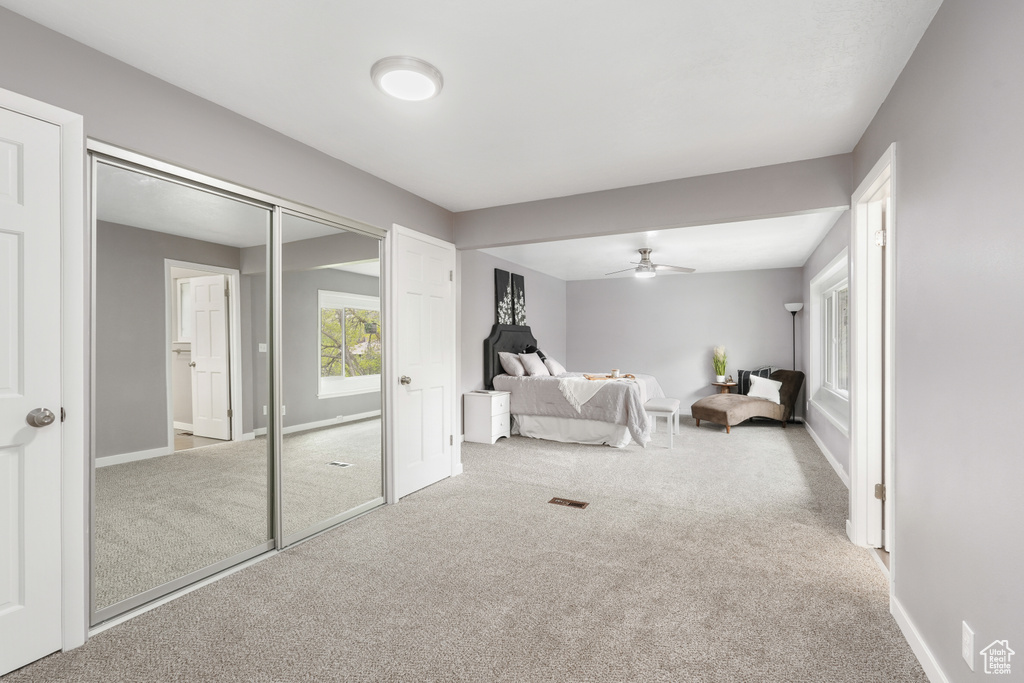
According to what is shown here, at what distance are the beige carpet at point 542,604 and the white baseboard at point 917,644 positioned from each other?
0.12 ft

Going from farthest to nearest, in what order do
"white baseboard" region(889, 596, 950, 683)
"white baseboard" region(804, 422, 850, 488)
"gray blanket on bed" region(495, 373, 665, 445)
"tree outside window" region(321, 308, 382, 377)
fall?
1. "gray blanket on bed" region(495, 373, 665, 445)
2. "white baseboard" region(804, 422, 850, 488)
3. "tree outside window" region(321, 308, 382, 377)
4. "white baseboard" region(889, 596, 950, 683)

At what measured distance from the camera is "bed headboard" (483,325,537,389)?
20.8 ft

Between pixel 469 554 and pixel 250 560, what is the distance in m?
1.20

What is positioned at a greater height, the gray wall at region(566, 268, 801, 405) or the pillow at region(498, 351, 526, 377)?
the gray wall at region(566, 268, 801, 405)

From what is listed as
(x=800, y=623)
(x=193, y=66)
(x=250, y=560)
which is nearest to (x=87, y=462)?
(x=250, y=560)

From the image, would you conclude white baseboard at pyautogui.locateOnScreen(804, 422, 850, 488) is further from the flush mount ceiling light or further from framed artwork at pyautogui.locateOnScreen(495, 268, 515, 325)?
framed artwork at pyautogui.locateOnScreen(495, 268, 515, 325)

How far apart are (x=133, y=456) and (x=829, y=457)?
5567 mm

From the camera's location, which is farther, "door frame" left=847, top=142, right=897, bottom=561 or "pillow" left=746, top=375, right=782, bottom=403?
"pillow" left=746, top=375, right=782, bottom=403

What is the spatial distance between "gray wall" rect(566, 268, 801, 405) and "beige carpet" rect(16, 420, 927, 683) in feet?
14.5

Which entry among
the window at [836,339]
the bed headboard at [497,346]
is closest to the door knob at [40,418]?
the bed headboard at [497,346]

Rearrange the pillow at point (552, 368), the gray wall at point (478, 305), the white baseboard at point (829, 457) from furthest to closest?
1. the pillow at point (552, 368)
2. the gray wall at point (478, 305)
3. the white baseboard at point (829, 457)

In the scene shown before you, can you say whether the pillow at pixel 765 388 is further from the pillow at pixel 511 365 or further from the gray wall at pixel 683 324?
the pillow at pixel 511 365

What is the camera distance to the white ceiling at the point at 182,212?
7.00ft

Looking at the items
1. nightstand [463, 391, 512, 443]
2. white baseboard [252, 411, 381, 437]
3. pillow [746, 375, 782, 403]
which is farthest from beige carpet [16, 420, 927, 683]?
pillow [746, 375, 782, 403]
